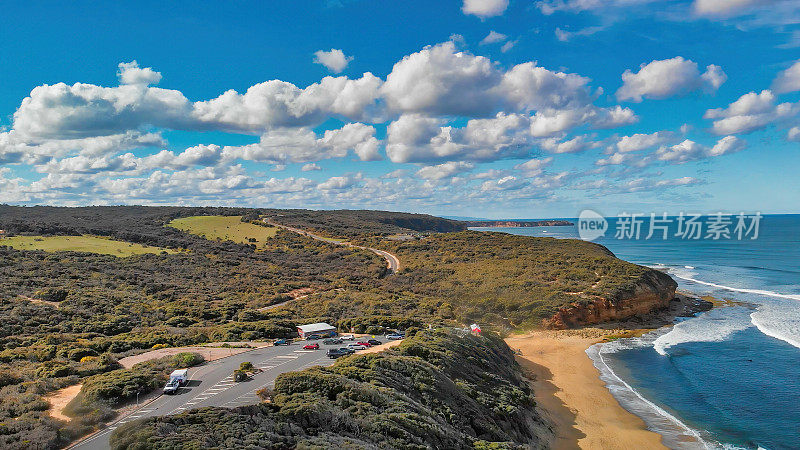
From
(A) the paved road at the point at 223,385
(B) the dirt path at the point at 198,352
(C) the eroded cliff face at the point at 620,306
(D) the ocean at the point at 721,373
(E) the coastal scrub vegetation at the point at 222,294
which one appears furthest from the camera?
(C) the eroded cliff face at the point at 620,306

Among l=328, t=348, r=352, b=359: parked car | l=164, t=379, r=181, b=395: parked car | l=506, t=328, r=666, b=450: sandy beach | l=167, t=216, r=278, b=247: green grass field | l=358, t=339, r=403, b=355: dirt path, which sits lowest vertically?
l=506, t=328, r=666, b=450: sandy beach

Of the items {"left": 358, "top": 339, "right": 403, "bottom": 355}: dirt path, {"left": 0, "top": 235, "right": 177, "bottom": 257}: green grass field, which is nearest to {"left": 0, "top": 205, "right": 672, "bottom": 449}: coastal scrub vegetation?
{"left": 0, "top": 235, "right": 177, "bottom": 257}: green grass field

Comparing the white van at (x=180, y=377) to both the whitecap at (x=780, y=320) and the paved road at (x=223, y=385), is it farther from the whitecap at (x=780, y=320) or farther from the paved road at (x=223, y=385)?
the whitecap at (x=780, y=320)

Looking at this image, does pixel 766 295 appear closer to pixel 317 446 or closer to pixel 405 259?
pixel 405 259

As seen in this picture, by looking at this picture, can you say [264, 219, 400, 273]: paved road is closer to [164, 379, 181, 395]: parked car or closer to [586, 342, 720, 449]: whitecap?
[586, 342, 720, 449]: whitecap

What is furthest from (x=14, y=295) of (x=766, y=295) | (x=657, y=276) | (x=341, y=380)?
(x=766, y=295)

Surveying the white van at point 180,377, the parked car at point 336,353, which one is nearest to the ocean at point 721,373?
the parked car at point 336,353

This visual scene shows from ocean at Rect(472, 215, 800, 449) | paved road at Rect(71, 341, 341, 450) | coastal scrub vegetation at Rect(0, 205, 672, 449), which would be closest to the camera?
paved road at Rect(71, 341, 341, 450)
